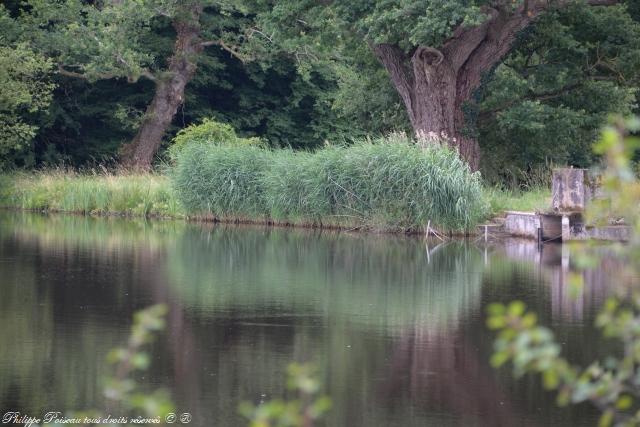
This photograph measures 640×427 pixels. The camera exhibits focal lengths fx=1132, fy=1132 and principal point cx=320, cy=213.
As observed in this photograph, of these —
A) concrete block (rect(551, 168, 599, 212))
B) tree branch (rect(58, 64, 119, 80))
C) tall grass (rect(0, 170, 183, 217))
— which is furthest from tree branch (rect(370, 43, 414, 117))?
tree branch (rect(58, 64, 119, 80))

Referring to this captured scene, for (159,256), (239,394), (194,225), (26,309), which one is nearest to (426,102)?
(194,225)

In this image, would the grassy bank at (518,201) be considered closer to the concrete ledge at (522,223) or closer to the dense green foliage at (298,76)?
the concrete ledge at (522,223)

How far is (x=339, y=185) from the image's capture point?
85.8 ft

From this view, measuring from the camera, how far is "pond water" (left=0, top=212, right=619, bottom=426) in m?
9.21

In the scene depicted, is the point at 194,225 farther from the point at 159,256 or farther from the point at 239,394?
the point at 239,394

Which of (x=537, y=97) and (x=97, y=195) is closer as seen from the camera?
(x=537, y=97)

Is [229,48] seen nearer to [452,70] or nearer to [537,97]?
[537,97]

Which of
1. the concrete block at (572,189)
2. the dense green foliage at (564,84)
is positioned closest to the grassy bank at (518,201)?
the concrete block at (572,189)

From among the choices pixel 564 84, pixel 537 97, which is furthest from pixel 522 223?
pixel 537 97

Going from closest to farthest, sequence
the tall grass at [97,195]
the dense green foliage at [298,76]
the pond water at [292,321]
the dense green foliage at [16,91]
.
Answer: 1. the pond water at [292,321]
2. the dense green foliage at [298,76]
3. the tall grass at [97,195]
4. the dense green foliage at [16,91]

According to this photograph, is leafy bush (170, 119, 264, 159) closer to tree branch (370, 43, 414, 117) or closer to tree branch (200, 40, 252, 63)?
tree branch (370, 43, 414, 117)

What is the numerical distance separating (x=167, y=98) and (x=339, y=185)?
15.4 meters

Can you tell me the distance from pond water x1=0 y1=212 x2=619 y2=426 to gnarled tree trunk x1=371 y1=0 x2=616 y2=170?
5965 mm

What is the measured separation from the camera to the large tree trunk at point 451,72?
1080 inches
